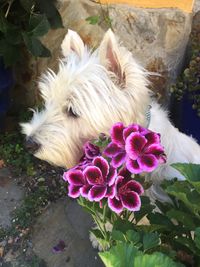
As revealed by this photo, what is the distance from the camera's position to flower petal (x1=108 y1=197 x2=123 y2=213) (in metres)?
1.42

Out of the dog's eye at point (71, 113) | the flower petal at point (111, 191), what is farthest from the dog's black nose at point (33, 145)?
the flower petal at point (111, 191)

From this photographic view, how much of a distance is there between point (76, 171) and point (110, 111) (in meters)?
0.48

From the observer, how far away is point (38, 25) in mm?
2680

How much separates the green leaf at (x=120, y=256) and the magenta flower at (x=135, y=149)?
0.89 ft

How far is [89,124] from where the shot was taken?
195cm

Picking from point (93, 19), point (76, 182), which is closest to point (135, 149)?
point (76, 182)

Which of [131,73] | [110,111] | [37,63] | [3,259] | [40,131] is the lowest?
[3,259]

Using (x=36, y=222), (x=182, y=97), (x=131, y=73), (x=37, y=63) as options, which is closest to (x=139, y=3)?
(x=182, y=97)

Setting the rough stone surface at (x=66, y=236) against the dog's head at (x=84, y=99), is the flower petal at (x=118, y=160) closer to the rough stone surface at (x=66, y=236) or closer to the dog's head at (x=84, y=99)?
the dog's head at (x=84, y=99)

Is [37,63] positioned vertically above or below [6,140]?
above

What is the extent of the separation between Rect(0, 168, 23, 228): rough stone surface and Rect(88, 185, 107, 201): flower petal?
142 cm

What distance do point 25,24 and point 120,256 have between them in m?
1.96

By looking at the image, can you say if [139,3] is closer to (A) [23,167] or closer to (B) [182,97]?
(B) [182,97]

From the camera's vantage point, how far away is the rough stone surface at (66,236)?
8.20ft
